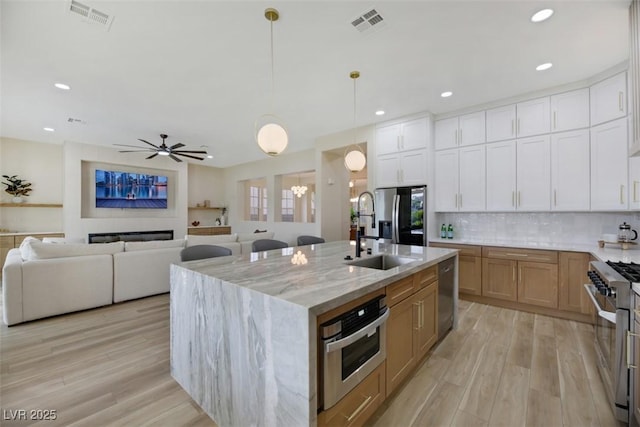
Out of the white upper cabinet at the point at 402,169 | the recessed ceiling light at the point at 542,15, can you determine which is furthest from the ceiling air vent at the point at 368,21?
the white upper cabinet at the point at 402,169

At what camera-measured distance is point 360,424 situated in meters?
1.44

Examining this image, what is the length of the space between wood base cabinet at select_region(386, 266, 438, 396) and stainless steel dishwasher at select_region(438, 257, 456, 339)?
136 millimetres

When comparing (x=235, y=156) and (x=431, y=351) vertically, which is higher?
(x=235, y=156)

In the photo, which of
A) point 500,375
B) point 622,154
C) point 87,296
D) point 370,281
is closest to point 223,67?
point 370,281

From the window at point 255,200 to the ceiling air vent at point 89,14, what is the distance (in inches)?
269

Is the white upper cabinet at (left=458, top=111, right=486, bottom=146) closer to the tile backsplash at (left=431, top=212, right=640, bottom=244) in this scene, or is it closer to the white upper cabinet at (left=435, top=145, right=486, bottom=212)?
the white upper cabinet at (left=435, top=145, right=486, bottom=212)

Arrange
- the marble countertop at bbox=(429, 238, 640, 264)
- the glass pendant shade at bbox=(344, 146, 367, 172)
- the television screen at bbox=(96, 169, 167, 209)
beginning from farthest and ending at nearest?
the television screen at bbox=(96, 169, 167, 209)
the glass pendant shade at bbox=(344, 146, 367, 172)
the marble countertop at bbox=(429, 238, 640, 264)

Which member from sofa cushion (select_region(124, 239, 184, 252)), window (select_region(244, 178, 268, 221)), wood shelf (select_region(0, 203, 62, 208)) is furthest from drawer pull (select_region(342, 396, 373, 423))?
window (select_region(244, 178, 268, 221))

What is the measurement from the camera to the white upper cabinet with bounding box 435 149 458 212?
4184 mm

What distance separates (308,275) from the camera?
5.44 feet

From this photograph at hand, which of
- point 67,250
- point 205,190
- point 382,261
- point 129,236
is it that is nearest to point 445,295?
point 382,261

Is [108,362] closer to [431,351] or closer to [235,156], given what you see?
[431,351]

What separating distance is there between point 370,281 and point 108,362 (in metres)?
2.42

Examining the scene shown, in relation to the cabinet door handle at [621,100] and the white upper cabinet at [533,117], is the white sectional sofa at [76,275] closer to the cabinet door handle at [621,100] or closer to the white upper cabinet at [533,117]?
the white upper cabinet at [533,117]
